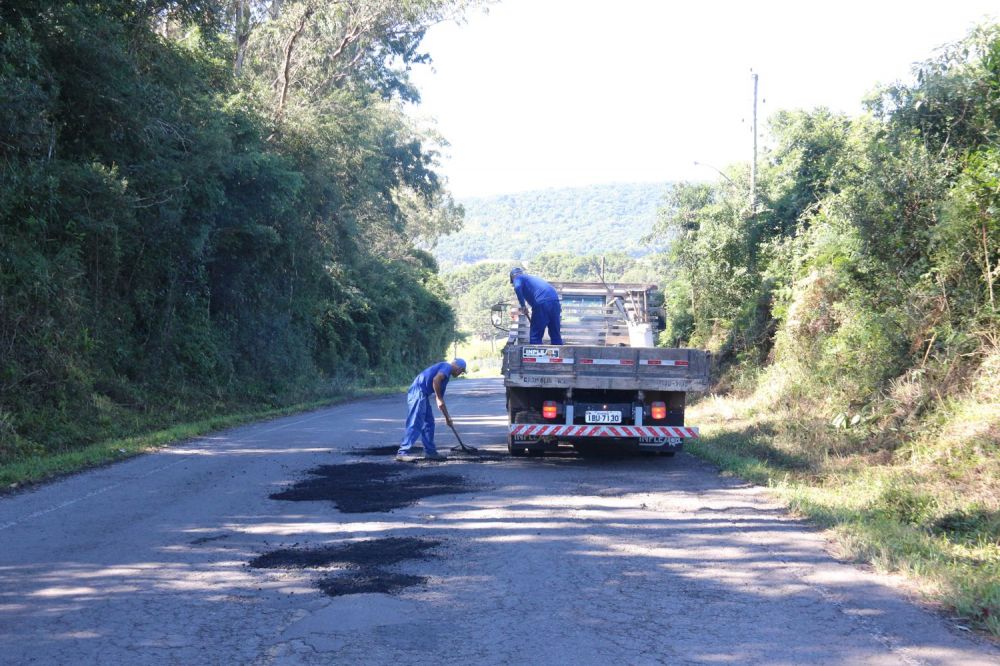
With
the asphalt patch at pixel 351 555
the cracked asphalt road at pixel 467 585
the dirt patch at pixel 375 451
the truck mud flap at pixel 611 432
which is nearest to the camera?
the cracked asphalt road at pixel 467 585

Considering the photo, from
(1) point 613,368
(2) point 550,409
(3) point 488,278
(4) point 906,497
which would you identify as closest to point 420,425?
(2) point 550,409

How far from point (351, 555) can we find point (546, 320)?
7845mm

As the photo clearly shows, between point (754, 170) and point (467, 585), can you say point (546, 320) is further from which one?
point (754, 170)

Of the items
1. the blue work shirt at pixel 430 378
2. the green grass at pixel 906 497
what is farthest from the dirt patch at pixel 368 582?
the blue work shirt at pixel 430 378

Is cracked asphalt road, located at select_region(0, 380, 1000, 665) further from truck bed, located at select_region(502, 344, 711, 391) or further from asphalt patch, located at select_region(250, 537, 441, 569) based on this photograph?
truck bed, located at select_region(502, 344, 711, 391)

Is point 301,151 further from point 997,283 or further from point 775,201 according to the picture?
point 997,283

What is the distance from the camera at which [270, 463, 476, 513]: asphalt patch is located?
929 centimetres

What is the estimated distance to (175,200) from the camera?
60.0ft

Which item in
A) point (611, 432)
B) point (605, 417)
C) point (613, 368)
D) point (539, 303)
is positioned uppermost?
point (539, 303)

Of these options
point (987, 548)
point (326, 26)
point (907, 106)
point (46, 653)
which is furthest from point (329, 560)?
point (326, 26)

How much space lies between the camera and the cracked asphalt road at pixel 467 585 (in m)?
4.97

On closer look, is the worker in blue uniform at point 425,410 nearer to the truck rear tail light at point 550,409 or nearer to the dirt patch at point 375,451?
the dirt patch at point 375,451

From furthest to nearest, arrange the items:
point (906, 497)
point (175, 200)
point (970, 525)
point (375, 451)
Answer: point (175, 200) → point (375, 451) → point (906, 497) → point (970, 525)

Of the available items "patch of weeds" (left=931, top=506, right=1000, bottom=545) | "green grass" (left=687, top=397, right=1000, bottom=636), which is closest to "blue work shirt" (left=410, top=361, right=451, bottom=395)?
"green grass" (left=687, top=397, right=1000, bottom=636)
